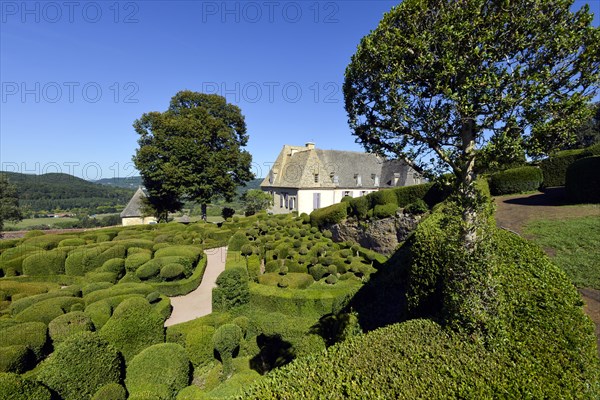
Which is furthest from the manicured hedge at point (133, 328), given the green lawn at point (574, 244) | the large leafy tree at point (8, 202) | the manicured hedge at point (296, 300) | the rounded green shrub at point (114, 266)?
the large leafy tree at point (8, 202)

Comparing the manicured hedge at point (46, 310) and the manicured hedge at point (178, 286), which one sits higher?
the manicured hedge at point (46, 310)

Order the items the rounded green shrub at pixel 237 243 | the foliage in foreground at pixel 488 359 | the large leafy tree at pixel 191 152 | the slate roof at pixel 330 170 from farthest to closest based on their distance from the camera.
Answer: the slate roof at pixel 330 170 < the large leafy tree at pixel 191 152 < the rounded green shrub at pixel 237 243 < the foliage in foreground at pixel 488 359

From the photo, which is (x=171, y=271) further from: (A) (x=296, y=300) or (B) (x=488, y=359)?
(B) (x=488, y=359)

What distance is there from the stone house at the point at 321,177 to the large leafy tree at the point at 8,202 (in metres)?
31.2

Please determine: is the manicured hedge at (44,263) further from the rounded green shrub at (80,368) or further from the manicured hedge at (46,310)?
the rounded green shrub at (80,368)

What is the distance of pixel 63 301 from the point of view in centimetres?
1040

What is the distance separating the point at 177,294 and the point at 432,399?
48.3ft

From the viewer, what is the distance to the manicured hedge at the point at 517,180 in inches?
656

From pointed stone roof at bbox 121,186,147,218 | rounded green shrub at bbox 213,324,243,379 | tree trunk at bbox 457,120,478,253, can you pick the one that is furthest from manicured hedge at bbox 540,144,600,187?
pointed stone roof at bbox 121,186,147,218

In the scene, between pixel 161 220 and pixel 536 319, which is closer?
pixel 536 319

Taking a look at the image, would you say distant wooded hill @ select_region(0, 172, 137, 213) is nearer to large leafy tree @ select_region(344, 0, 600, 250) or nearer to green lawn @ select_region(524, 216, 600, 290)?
large leafy tree @ select_region(344, 0, 600, 250)

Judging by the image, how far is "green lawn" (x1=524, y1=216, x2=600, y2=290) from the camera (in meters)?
6.73

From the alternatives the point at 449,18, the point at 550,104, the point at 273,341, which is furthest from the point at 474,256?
the point at 273,341

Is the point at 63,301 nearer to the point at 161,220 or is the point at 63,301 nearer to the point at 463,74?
the point at 463,74
